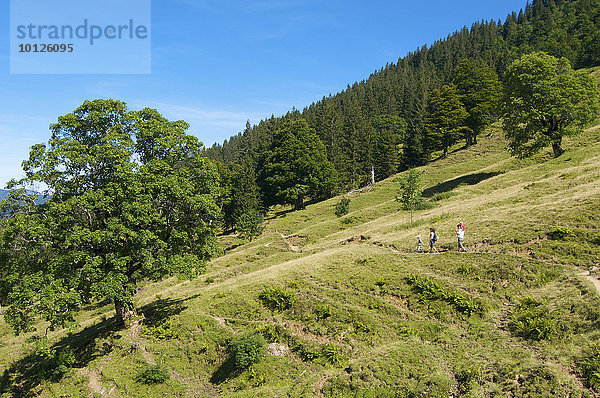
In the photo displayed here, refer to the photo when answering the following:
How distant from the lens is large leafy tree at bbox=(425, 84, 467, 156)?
72875 millimetres

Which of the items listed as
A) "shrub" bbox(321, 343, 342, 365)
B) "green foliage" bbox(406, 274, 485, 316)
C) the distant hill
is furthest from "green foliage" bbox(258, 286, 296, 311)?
the distant hill

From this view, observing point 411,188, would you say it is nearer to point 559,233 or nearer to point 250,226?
point 559,233

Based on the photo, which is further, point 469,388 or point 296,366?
point 296,366

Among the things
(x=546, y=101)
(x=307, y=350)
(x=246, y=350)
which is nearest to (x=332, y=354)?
(x=307, y=350)

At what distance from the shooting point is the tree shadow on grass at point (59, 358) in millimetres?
18812

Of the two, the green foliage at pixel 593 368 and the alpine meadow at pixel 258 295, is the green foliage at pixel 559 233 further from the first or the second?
the green foliage at pixel 593 368

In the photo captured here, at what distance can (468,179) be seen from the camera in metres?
52.6

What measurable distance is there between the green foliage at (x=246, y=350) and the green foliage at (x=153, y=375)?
3553 millimetres

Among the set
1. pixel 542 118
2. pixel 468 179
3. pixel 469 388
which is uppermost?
pixel 542 118

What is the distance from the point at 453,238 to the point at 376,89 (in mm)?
157633

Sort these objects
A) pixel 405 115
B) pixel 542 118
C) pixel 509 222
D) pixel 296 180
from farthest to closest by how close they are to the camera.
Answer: pixel 405 115
pixel 296 180
pixel 542 118
pixel 509 222

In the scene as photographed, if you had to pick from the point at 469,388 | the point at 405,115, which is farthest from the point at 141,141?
the point at 405,115

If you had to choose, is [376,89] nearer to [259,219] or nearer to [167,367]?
[259,219]

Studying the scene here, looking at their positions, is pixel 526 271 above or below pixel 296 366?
above
